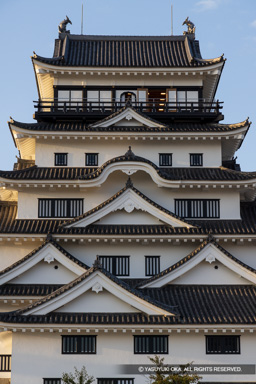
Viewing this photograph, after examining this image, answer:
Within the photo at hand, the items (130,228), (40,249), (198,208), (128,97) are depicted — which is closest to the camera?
(40,249)

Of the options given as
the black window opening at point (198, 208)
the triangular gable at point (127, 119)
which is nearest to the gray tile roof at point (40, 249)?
the black window opening at point (198, 208)

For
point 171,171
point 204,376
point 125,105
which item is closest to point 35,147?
point 125,105

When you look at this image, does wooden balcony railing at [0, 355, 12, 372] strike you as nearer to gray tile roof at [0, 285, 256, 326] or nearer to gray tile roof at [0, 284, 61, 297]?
gray tile roof at [0, 284, 61, 297]

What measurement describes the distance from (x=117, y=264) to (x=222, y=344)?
19.7 ft

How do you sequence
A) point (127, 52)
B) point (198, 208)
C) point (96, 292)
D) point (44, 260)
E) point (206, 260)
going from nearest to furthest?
point (96, 292) → point (206, 260) → point (44, 260) → point (198, 208) → point (127, 52)

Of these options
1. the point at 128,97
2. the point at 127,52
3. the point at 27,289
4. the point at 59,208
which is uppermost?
the point at 127,52

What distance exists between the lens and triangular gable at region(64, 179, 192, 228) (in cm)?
2819

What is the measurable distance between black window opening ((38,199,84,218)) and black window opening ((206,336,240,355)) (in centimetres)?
868

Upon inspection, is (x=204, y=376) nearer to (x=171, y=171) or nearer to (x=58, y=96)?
(x=171, y=171)

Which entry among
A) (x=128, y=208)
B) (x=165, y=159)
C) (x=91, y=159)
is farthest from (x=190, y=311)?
(x=91, y=159)

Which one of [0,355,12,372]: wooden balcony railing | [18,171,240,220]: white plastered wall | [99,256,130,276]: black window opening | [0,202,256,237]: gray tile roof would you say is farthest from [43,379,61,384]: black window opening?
Result: [18,171,240,220]: white plastered wall

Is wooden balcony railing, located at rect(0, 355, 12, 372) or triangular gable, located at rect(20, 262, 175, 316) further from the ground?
triangular gable, located at rect(20, 262, 175, 316)

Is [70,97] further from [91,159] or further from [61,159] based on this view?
[91,159]

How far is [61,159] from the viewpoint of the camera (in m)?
31.1
